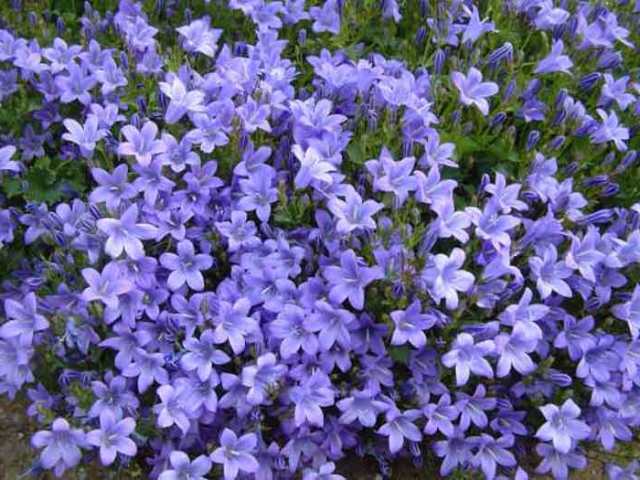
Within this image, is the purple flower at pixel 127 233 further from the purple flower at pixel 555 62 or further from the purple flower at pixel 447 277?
the purple flower at pixel 555 62

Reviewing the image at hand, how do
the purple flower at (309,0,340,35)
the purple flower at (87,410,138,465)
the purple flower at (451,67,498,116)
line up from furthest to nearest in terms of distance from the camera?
the purple flower at (309,0,340,35)
the purple flower at (451,67,498,116)
the purple flower at (87,410,138,465)

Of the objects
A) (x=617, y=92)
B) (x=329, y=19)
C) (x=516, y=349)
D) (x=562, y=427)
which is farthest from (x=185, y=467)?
(x=617, y=92)

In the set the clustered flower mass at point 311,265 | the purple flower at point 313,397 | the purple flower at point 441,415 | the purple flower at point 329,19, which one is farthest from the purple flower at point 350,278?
the purple flower at point 329,19

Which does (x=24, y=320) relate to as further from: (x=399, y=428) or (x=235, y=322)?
(x=399, y=428)

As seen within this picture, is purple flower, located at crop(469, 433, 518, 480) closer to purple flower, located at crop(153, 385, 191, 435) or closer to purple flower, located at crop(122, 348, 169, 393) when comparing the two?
purple flower, located at crop(153, 385, 191, 435)

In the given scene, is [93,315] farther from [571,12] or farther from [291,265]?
[571,12]

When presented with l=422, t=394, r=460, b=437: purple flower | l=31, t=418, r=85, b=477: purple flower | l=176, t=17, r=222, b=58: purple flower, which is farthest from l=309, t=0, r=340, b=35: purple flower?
l=31, t=418, r=85, b=477: purple flower

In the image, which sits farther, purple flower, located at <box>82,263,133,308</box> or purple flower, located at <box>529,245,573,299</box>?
purple flower, located at <box>529,245,573,299</box>

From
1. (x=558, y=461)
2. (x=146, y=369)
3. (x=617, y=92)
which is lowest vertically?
(x=558, y=461)
